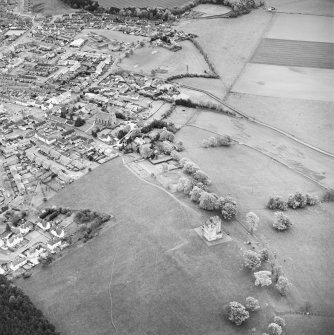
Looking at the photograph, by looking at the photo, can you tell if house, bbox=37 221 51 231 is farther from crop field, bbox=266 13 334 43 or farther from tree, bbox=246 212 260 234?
crop field, bbox=266 13 334 43

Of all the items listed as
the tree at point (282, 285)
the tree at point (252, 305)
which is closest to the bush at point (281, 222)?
the tree at point (282, 285)

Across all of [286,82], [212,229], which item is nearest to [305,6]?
[286,82]

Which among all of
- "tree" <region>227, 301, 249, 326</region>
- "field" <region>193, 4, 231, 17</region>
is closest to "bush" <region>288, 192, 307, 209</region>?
"tree" <region>227, 301, 249, 326</region>

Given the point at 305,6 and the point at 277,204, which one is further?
the point at 305,6

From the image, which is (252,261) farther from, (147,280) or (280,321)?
(147,280)

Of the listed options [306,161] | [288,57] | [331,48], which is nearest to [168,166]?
[306,161]

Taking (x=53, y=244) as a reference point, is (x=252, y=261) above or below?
above

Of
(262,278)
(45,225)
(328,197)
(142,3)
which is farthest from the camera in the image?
(142,3)

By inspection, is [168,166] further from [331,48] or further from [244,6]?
[244,6]

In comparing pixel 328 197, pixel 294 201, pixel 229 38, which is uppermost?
pixel 229 38
